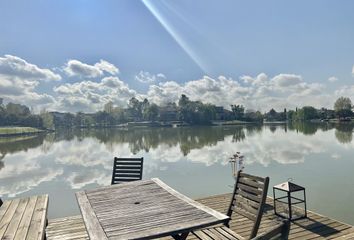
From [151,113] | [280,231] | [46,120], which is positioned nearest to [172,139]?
[280,231]

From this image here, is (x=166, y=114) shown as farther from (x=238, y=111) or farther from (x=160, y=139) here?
Answer: (x=160, y=139)

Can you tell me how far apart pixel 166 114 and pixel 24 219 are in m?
85.7

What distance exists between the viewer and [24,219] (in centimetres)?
277

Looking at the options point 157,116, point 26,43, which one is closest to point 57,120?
point 157,116

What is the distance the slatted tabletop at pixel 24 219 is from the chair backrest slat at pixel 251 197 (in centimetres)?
187

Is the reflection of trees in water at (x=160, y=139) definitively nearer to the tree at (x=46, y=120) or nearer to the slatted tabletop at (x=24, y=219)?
the slatted tabletop at (x=24, y=219)

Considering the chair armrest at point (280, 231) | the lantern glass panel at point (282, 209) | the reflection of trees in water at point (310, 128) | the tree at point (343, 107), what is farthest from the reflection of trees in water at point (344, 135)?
the tree at point (343, 107)

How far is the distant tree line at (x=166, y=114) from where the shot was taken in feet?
234

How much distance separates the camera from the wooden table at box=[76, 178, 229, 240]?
6.77 feet

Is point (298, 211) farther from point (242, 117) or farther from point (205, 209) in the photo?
point (242, 117)

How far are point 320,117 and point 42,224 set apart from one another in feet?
297

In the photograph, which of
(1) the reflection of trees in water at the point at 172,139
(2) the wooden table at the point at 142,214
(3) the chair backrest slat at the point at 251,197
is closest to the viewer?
(2) the wooden table at the point at 142,214

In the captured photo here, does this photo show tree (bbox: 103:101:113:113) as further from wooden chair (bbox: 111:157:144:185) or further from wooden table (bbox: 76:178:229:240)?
wooden table (bbox: 76:178:229:240)

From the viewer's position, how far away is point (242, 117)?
88375 millimetres
